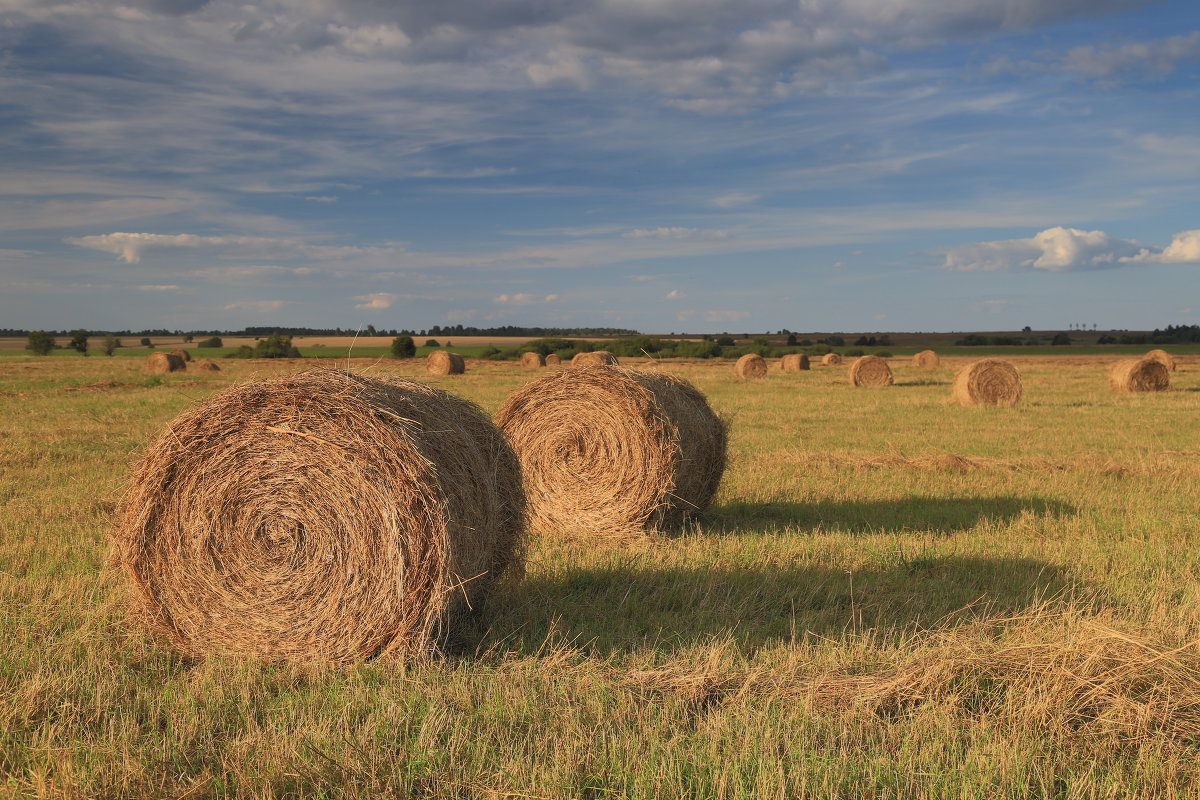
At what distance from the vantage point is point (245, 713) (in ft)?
14.8

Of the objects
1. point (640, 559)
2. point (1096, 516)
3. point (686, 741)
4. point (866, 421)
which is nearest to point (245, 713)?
point (686, 741)

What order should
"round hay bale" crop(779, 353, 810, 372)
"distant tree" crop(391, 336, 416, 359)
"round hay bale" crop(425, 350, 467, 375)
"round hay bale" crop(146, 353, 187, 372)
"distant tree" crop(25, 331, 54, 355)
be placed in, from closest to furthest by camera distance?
"round hay bale" crop(425, 350, 467, 375) → "round hay bale" crop(779, 353, 810, 372) → "round hay bale" crop(146, 353, 187, 372) → "distant tree" crop(391, 336, 416, 359) → "distant tree" crop(25, 331, 54, 355)

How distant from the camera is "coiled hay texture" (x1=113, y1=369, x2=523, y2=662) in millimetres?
5445

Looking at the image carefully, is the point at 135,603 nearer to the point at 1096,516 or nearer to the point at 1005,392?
the point at 1096,516

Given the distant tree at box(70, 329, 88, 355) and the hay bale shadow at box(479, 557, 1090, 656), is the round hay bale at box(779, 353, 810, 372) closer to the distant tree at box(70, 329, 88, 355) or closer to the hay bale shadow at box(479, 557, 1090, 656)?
the hay bale shadow at box(479, 557, 1090, 656)

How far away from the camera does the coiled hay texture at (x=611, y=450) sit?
923cm

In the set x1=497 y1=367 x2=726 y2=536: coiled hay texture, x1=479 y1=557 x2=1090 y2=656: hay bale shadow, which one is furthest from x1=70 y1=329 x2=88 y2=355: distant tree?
x1=479 y1=557 x2=1090 y2=656: hay bale shadow

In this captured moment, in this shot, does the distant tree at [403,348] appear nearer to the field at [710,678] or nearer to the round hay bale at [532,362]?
the round hay bale at [532,362]

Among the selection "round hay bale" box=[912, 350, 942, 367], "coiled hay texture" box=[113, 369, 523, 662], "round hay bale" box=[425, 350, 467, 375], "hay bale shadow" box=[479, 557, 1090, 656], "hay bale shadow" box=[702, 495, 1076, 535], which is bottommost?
"hay bale shadow" box=[479, 557, 1090, 656]

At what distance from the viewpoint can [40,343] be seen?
6544 cm

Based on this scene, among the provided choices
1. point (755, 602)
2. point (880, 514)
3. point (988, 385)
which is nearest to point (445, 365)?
point (988, 385)

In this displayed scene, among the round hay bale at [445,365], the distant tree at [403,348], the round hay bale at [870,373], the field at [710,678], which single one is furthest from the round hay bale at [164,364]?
the field at [710,678]

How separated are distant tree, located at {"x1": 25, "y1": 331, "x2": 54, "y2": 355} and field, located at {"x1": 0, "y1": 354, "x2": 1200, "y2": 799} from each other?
2547 inches

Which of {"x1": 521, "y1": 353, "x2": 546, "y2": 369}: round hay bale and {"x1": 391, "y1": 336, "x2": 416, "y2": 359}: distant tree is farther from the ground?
{"x1": 391, "y1": 336, "x2": 416, "y2": 359}: distant tree
